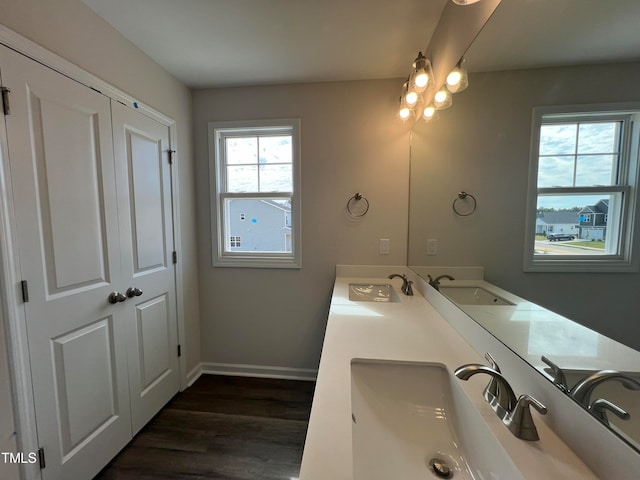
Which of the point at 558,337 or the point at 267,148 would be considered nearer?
the point at 558,337

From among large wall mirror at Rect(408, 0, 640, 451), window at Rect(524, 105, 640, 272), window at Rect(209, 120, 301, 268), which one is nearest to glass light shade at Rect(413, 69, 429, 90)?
large wall mirror at Rect(408, 0, 640, 451)

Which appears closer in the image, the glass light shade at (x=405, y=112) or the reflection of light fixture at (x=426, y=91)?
the reflection of light fixture at (x=426, y=91)

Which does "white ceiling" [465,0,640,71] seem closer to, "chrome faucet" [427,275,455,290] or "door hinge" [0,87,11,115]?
"chrome faucet" [427,275,455,290]

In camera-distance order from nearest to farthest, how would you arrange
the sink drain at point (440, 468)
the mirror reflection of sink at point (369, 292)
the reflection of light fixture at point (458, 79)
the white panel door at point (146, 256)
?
the sink drain at point (440, 468)
the reflection of light fixture at point (458, 79)
the white panel door at point (146, 256)
the mirror reflection of sink at point (369, 292)

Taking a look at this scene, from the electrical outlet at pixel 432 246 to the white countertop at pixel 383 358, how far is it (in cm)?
32

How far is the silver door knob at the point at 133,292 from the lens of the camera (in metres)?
1.60

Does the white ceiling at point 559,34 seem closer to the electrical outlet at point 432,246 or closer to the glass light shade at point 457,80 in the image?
the glass light shade at point 457,80

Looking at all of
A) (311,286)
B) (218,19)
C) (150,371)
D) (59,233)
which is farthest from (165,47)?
(150,371)

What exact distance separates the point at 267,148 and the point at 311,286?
1.30 metres

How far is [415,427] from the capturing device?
33.5 inches

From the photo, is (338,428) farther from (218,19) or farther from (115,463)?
(218,19)

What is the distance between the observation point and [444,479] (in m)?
0.70

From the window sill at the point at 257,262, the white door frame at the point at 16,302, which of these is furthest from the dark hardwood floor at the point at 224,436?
the window sill at the point at 257,262

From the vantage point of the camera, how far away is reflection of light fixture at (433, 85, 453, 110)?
4.61 ft
